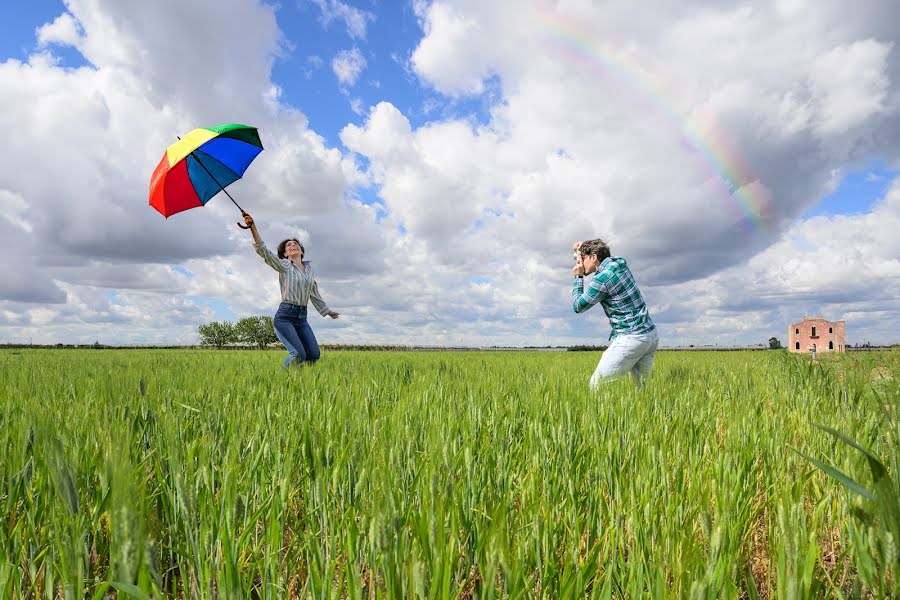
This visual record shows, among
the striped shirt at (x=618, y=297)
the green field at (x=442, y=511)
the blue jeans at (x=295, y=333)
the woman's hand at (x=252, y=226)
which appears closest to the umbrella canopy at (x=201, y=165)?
the woman's hand at (x=252, y=226)

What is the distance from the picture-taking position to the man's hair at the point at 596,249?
5.61 metres

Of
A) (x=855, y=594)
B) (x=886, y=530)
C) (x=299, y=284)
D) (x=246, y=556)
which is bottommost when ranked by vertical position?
(x=246, y=556)

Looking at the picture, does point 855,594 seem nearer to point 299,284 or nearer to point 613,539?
point 613,539

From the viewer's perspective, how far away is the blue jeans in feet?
23.3

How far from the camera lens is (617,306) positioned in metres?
5.46

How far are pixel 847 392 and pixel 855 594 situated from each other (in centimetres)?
338

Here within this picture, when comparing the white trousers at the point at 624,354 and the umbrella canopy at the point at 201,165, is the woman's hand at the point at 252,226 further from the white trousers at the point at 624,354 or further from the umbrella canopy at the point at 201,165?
the white trousers at the point at 624,354

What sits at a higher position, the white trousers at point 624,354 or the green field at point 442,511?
the white trousers at point 624,354

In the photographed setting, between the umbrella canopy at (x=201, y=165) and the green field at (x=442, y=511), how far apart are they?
148 inches

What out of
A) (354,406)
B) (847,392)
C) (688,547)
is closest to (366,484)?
(688,547)

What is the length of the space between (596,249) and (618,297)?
1.90ft

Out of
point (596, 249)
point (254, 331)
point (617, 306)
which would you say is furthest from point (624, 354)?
point (254, 331)

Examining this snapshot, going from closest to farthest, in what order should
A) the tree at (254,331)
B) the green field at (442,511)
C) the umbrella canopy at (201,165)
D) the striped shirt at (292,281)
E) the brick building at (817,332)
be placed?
the green field at (442,511) → the umbrella canopy at (201,165) → the striped shirt at (292,281) → the brick building at (817,332) → the tree at (254,331)

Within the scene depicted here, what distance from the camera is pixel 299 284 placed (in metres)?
7.19
